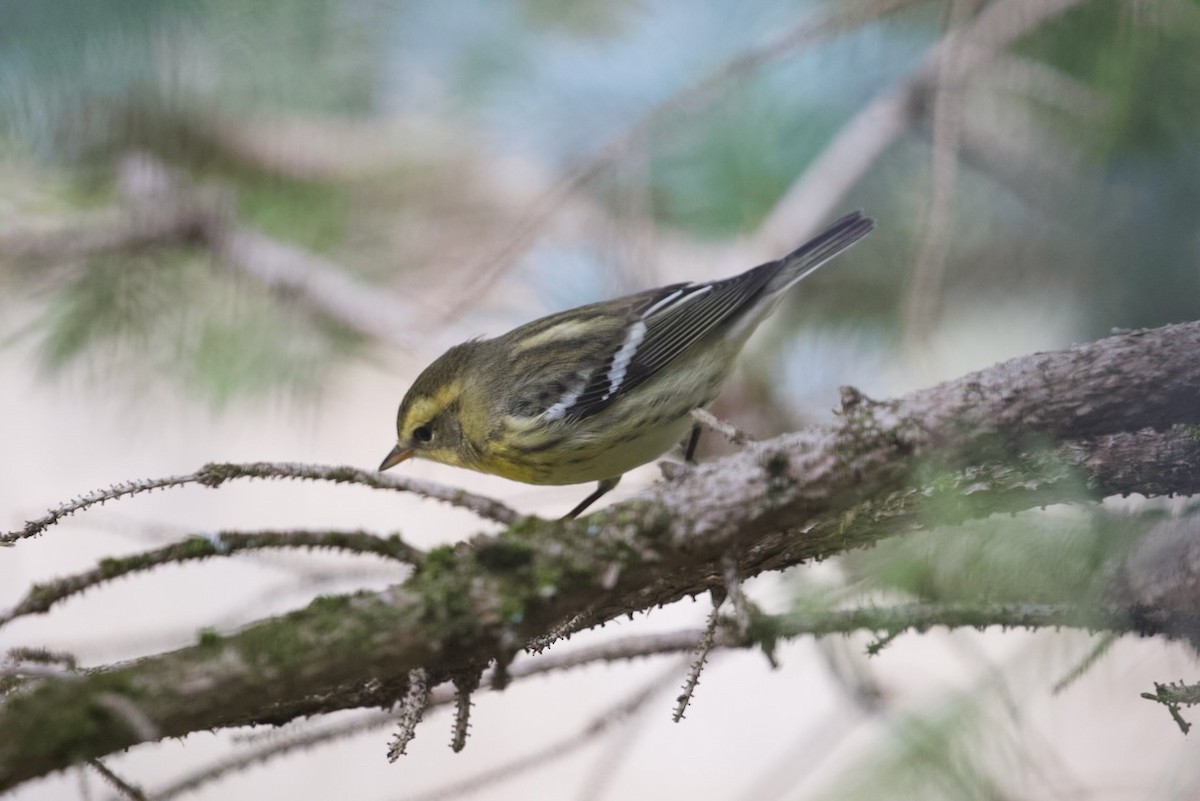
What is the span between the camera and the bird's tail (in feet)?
4.06

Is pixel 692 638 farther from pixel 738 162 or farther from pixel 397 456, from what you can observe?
pixel 738 162

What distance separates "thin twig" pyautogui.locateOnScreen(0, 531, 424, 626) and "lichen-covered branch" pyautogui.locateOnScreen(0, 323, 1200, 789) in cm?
4

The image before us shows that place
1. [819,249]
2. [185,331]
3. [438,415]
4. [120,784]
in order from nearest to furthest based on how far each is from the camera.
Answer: [120,784] → [819,249] → [438,415] → [185,331]

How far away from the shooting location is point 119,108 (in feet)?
4.11

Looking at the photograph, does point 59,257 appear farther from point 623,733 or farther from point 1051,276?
point 1051,276

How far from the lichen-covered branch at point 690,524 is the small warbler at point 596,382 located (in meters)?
0.66

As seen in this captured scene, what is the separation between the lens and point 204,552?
0.54 m

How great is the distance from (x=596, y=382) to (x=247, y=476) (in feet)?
2.39

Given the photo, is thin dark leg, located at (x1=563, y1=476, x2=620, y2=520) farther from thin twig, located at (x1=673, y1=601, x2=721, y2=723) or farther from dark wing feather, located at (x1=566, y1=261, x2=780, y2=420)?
thin twig, located at (x1=673, y1=601, x2=721, y2=723)

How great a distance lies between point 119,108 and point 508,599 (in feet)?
3.35

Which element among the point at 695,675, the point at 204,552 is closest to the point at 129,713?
the point at 204,552

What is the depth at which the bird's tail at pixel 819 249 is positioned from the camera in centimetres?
124

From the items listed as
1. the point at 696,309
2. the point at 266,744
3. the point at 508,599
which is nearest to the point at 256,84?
the point at 696,309

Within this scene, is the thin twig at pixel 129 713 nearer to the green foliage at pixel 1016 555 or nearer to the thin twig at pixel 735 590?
the thin twig at pixel 735 590
